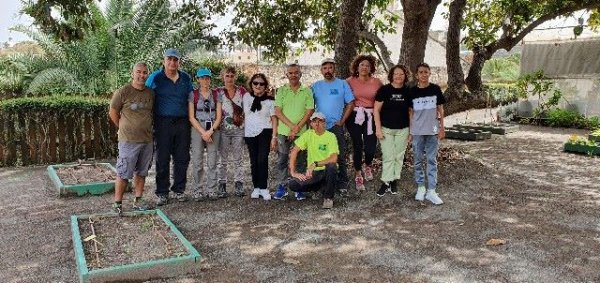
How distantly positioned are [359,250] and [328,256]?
36 cm

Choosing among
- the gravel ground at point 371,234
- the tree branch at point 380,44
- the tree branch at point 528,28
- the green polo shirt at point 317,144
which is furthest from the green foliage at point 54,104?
the tree branch at point 528,28

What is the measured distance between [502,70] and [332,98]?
3095 centimetres

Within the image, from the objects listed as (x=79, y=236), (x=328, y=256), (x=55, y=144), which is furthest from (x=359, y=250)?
(x=55, y=144)

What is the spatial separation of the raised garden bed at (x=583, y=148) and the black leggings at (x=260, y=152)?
8.60 m

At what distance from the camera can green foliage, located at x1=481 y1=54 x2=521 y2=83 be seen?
106 ft

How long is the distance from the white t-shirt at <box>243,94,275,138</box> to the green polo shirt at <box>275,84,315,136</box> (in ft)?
0.44

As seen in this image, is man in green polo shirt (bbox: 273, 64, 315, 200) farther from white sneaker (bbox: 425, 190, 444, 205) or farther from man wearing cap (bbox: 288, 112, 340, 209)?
white sneaker (bbox: 425, 190, 444, 205)

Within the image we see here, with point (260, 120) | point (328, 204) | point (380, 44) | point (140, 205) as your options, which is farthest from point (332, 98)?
point (380, 44)

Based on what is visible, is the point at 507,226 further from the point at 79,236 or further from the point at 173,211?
the point at 79,236

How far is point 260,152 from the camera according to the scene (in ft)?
22.8

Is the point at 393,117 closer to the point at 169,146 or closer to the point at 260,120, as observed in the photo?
the point at 260,120

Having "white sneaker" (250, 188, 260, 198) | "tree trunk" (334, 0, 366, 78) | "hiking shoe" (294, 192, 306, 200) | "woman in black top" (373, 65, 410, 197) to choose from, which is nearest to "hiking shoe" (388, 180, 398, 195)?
"woman in black top" (373, 65, 410, 197)

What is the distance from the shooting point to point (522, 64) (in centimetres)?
2008

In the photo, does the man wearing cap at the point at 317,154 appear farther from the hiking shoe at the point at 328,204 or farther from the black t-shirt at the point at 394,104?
the black t-shirt at the point at 394,104
